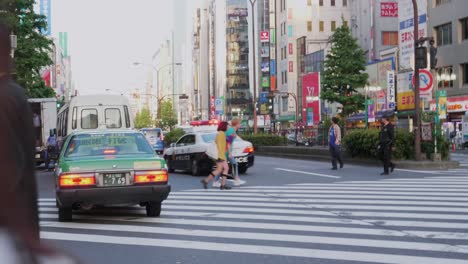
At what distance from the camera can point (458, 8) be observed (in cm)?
4722

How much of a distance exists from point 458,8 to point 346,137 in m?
26.3

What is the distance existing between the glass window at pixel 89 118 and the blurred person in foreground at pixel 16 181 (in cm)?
1783

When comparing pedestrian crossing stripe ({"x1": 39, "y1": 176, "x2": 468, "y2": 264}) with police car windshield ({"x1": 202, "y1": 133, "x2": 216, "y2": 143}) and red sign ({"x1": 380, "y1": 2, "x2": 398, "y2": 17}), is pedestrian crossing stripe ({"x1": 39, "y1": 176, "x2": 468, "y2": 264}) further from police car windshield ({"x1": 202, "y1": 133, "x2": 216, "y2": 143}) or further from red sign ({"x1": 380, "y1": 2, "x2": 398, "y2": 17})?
red sign ({"x1": 380, "y1": 2, "x2": 398, "y2": 17})

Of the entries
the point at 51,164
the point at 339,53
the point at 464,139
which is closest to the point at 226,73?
the point at 339,53

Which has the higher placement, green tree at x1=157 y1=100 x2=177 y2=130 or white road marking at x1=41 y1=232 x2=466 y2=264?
green tree at x1=157 y1=100 x2=177 y2=130

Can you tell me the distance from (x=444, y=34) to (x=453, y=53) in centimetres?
228

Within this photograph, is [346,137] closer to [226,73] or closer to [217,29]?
[226,73]

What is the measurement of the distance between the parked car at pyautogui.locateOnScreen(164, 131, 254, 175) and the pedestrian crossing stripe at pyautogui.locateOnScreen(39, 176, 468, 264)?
5579 mm

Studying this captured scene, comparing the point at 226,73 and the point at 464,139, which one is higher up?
the point at 226,73

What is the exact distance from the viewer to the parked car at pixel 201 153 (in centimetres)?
1983

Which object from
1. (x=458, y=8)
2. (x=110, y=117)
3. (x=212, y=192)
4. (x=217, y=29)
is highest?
(x=217, y=29)

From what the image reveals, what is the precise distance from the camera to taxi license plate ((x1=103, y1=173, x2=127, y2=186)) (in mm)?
9305

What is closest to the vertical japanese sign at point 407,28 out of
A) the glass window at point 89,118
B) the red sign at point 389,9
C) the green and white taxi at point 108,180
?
the glass window at point 89,118

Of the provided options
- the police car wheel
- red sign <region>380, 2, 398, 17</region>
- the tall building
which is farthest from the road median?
red sign <region>380, 2, 398, 17</region>
